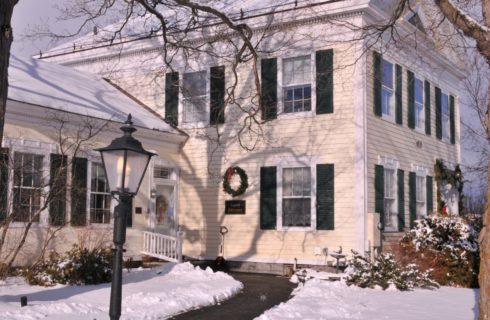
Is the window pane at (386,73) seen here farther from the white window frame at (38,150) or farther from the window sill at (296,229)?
the white window frame at (38,150)

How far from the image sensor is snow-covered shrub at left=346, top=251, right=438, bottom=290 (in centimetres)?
1300

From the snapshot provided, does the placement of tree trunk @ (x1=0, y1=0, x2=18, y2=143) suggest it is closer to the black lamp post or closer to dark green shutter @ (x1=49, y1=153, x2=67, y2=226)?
the black lamp post

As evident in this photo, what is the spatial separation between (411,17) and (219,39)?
19.5 ft

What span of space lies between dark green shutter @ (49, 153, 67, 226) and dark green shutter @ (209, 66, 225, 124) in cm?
495

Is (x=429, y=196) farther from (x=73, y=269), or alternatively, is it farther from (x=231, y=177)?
(x=73, y=269)

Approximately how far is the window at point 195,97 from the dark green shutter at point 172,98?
0.26 m

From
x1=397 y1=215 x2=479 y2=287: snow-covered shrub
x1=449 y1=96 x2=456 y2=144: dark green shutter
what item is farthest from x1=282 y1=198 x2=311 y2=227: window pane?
x1=449 y1=96 x2=456 y2=144: dark green shutter

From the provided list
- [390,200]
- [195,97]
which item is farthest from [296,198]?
[195,97]

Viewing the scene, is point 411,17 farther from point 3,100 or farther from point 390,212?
point 3,100

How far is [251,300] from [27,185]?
232 inches

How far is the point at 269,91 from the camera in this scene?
17484 mm

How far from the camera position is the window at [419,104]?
19.8 m

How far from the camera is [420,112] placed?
2008cm

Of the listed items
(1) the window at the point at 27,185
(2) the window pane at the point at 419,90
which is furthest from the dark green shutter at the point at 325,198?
(1) the window at the point at 27,185
